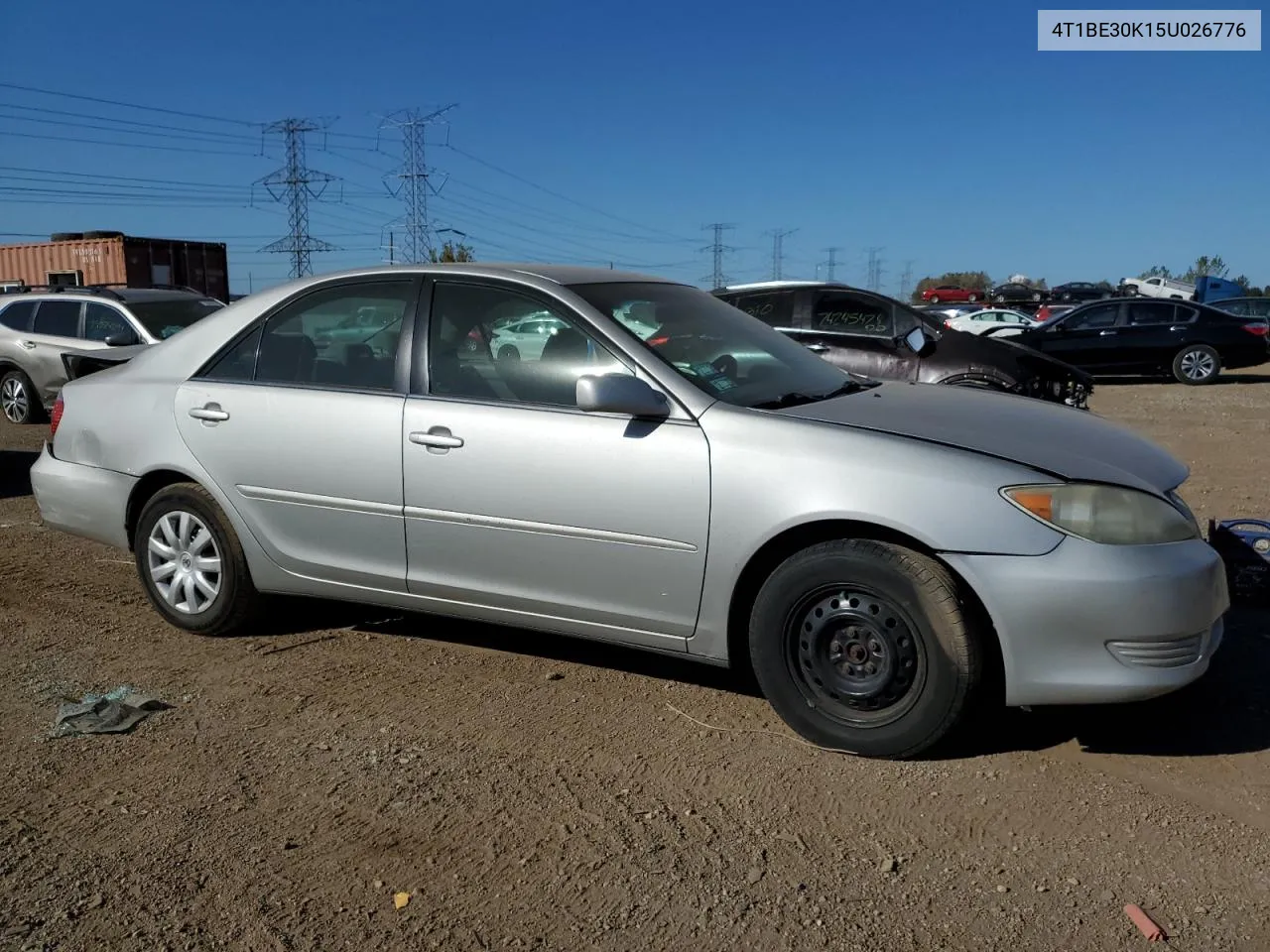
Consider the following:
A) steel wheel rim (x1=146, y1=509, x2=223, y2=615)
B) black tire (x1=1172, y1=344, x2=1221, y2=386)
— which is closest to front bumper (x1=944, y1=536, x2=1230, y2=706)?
steel wheel rim (x1=146, y1=509, x2=223, y2=615)

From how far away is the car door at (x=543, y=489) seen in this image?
388 cm

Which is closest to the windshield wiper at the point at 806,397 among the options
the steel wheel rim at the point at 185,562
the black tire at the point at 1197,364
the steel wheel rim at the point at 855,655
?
the steel wheel rim at the point at 855,655

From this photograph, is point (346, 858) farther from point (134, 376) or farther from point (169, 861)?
point (134, 376)

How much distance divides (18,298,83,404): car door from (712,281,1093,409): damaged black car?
714 centimetres

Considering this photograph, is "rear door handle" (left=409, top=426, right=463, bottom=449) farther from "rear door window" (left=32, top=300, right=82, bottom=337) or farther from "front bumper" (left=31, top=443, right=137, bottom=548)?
"rear door window" (left=32, top=300, right=82, bottom=337)

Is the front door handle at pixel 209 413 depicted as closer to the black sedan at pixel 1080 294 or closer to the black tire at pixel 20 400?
the black tire at pixel 20 400

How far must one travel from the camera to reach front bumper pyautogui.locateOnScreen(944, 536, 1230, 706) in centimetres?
339

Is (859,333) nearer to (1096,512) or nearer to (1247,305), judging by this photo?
(1096,512)

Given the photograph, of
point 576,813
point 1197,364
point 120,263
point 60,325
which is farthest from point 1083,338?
point 120,263

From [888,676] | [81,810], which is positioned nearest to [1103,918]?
[888,676]

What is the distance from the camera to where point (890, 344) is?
11.0 meters

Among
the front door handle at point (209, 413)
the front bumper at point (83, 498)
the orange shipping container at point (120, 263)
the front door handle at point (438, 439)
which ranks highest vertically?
the orange shipping container at point (120, 263)

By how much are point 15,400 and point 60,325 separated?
105 centimetres

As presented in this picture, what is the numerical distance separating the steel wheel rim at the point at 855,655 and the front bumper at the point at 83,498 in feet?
10.1
